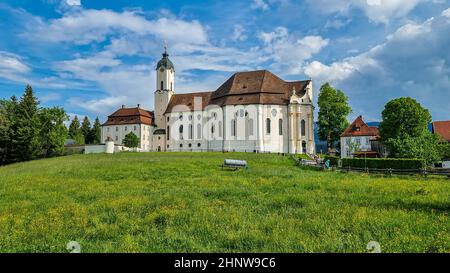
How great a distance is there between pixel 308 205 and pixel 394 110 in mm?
45083

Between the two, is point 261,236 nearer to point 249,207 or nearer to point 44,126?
point 249,207

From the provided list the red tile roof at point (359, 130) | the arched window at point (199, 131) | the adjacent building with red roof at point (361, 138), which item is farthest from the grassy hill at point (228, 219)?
the arched window at point (199, 131)

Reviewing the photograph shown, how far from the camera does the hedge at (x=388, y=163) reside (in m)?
29.0

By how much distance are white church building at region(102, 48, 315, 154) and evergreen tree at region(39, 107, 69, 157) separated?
22.4m

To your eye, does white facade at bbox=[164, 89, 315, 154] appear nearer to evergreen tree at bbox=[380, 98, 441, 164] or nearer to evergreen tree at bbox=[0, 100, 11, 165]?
evergreen tree at bbox=[380, 98, 441, 164]

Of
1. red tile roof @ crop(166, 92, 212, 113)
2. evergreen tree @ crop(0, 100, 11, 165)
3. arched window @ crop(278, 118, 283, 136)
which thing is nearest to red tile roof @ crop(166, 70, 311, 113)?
arched window @ crop(278, 118, 283, 136)

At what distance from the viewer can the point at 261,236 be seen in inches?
324

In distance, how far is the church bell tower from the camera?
7775 cm

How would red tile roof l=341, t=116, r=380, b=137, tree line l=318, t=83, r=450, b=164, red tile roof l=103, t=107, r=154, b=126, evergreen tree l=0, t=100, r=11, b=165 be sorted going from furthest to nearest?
red tile roof l=103, t=107, r=154, b=126, red tile roof l=341, t=116, r=380, b=137, evergreen tree l=0, t=100, r=11, b=165, tree line l=318, t=83, r=450, b=164

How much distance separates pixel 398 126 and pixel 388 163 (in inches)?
868

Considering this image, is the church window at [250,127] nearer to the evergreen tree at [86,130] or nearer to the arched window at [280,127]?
the arched window at [280,127]
